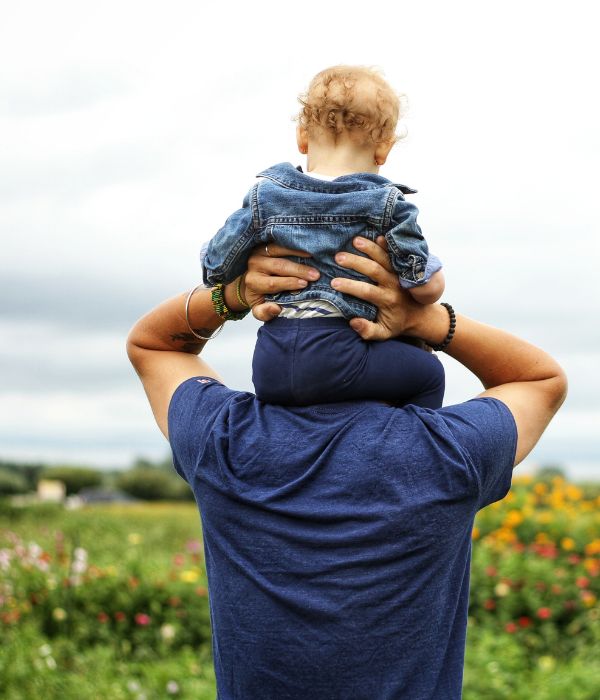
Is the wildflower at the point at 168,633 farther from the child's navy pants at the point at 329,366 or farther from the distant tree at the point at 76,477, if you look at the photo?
the distant tree at the point at 76,477

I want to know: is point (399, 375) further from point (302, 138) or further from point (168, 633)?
point (168, 633)

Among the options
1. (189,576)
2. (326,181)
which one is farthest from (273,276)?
(189,576)

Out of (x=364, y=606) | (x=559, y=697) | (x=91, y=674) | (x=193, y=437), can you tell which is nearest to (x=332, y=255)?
(x=193, y=437)

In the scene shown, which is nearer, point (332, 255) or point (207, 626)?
point (332, 255)

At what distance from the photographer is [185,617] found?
6.48 meters

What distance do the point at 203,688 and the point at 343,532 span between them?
142 inches

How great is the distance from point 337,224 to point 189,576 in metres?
5.13

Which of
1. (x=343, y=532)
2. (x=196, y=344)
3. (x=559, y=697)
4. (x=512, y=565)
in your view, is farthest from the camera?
(x=512, y=565)

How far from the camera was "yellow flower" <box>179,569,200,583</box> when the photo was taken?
673cm

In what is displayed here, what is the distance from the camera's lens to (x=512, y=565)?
7.08 m

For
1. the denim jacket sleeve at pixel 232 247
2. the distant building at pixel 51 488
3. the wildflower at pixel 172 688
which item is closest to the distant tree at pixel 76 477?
the distant building at pixel 51 488

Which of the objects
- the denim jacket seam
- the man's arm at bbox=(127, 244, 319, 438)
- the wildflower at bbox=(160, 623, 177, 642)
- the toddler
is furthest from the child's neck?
the wildflower at bbox=(160, 623, 177, 642)

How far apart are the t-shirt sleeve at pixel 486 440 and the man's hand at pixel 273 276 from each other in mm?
433

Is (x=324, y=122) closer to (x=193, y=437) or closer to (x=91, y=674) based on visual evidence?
(x=193, y=437)
